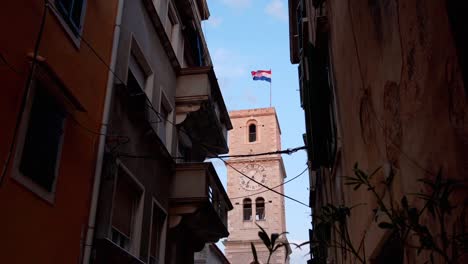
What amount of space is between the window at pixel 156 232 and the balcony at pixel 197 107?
3075mm

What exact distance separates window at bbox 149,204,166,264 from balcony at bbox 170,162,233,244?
47cm

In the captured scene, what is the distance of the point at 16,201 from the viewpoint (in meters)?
Answer: 6.28

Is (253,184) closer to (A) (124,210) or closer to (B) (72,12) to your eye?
(A) (124,210)

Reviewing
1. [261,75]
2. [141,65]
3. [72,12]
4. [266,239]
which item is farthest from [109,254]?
[261,75]

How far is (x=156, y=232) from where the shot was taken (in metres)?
12.5

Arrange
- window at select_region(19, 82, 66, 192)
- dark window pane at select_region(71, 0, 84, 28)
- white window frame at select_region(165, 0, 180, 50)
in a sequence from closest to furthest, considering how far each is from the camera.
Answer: window at select_region(19, 82, 66, 192) → dark window pane at select_region(71, 0, 84, 28) → white window frame at select_region(165, 0, 180, 50)

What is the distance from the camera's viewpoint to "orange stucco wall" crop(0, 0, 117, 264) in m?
6.21

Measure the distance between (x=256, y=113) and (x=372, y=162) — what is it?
57140mm

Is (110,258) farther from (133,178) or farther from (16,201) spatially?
(16,201)

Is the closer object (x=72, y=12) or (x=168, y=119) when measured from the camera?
(x=72, y=12)

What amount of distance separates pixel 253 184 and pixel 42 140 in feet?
166

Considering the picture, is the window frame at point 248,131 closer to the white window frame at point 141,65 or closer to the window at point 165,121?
the window at point 165,121

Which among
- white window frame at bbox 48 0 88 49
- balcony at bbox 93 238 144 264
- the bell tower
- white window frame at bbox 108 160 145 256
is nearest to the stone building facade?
balcony at bbox 93 238 144 264

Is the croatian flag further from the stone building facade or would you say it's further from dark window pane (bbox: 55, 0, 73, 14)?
dark window pane (bbox: 55, 0, 73, 14)
